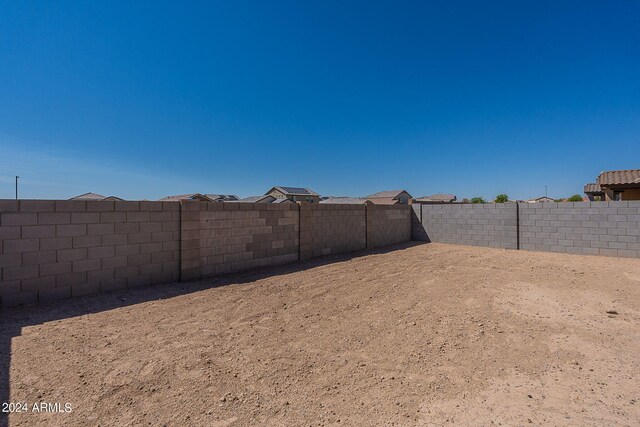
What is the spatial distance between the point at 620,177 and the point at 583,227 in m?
6.92

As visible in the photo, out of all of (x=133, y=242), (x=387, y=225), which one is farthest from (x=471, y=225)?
(x=133, y=242)

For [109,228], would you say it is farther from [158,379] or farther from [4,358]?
[158,379]

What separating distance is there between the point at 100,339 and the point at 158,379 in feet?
4.23

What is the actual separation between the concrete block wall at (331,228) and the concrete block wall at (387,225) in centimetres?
40

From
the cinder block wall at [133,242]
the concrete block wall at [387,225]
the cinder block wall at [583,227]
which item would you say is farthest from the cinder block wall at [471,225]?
the cinder block wall at [133,242]

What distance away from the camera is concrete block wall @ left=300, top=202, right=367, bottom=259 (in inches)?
333

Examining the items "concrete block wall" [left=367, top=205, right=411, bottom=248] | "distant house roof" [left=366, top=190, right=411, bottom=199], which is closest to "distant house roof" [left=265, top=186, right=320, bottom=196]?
"distant house roof" [left=366, top=190, right=411, bottom=199]

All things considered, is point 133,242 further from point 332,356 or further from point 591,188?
point 591,188

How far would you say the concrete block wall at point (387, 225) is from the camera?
10.8 meters

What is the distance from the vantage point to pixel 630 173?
43.2 ft

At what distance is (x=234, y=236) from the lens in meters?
6.74

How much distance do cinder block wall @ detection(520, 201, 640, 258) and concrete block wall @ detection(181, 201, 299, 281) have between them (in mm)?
7831

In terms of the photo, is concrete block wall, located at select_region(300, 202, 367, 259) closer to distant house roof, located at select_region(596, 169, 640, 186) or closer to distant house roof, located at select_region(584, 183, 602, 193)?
distant house roof, located at select_region(596, 169, 640, 186)

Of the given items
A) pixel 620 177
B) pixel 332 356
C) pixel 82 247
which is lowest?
pixel 332 356
